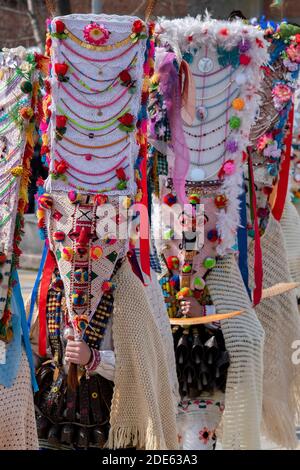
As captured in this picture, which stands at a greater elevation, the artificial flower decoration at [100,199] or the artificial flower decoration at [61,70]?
the artificial flower decoration at [61,70]

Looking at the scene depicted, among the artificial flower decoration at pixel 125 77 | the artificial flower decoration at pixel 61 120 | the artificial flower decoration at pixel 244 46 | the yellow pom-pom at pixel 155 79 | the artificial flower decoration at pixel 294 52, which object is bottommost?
the artificial flower decoration at pixel 61 120

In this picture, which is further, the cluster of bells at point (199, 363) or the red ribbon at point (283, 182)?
the red ribbon at point (283, 182)

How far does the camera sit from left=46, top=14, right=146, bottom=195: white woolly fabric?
12.6 feet

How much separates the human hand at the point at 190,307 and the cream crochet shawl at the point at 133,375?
26.1 inches

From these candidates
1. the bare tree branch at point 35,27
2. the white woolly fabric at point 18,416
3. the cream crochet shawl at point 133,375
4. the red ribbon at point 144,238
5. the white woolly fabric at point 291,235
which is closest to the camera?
the white woolly fabric at point 18,416

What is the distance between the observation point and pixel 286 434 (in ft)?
16.8

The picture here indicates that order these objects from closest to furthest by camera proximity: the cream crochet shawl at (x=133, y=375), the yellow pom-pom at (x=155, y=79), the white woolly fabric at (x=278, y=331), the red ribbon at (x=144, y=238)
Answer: the cream crochet shawl at (x=133, y=375), the red ribbon at (x=144, y=238), the yellow pom-pom at (x=155, y=79), the white woolly fabric at (x=278, y=331)

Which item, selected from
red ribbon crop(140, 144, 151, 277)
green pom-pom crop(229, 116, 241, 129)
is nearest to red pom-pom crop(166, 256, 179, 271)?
red ribbon crop(140, 144, 151, 277)

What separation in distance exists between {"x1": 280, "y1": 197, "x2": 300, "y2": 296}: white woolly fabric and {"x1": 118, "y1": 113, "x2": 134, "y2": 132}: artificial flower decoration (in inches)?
79.5

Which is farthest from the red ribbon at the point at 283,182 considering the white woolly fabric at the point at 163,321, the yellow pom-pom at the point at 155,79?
the white woolly fabric at the point at 163,321

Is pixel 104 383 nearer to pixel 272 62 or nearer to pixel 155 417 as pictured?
pixel 155 417

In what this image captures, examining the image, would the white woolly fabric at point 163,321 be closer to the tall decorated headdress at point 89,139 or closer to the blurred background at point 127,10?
the tall decorated headdress at point 89,139

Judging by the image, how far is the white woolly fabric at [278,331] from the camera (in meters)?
5.26

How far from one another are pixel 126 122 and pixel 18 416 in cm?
121
